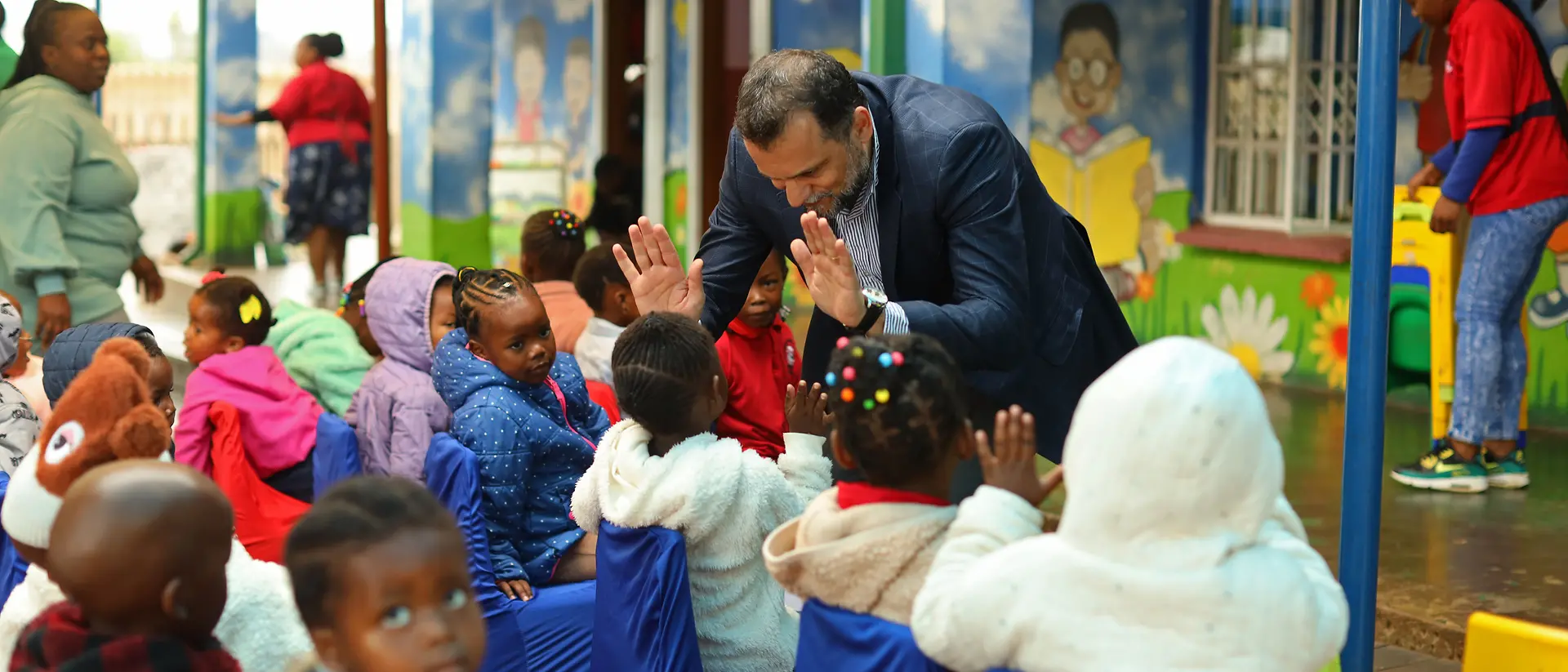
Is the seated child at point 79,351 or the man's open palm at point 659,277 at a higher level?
the man's open palm at point 659,277

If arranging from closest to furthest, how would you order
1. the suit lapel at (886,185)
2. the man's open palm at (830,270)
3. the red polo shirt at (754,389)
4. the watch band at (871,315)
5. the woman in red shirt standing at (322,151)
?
the man's open palm at (830,270) < the watch band at (871,315) < the suit lapel at (886,185) < the red polo shirt at (754,389) < the woman in red shirt standing at (322,151)

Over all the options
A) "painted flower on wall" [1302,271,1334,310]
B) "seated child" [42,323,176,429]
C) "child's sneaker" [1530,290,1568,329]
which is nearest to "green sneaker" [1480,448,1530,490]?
"child's sneaker" [1530,290,1568,329]

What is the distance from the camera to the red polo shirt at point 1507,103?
5324 mm

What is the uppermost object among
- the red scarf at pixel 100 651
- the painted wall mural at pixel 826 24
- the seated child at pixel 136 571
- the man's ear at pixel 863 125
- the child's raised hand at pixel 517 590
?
the painted wall mural at pixel 826 24

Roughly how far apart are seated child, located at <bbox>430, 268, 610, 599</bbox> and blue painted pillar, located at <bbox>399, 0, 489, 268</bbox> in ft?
19.7

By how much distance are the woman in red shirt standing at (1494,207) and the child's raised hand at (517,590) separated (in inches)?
138

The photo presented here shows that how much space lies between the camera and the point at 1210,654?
1925 millimetres

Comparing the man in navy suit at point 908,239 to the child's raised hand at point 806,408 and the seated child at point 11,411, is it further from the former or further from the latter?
the seated child at point 11,411

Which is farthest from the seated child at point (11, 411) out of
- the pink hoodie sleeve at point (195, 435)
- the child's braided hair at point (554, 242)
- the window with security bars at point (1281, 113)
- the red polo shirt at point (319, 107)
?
the red polo shirt at point (319, 107)

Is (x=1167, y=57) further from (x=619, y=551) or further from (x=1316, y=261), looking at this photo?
(x=619, y=551)

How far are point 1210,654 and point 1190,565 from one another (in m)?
0.11

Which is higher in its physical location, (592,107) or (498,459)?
(592,107)

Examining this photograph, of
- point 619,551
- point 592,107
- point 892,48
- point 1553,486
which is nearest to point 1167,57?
point 892,48

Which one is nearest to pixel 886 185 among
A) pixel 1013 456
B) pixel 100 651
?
pixel 1013 456
